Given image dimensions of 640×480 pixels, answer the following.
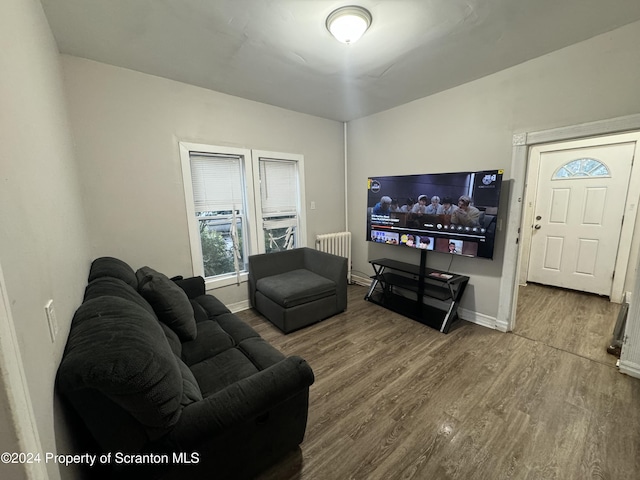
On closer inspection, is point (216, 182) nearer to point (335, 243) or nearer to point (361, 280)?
point (335, 243)

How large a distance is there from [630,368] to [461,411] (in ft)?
4.85

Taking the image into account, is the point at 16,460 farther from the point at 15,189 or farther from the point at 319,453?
the point at 319,453

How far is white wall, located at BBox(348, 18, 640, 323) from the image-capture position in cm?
195

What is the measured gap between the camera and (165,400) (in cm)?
93

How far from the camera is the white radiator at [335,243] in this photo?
12.6ft

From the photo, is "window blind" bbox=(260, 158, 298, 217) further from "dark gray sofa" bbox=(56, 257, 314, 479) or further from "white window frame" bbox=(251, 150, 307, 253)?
"dark gray sofa" bbox=(56, 257, 314, 479)

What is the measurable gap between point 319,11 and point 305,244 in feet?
8.56

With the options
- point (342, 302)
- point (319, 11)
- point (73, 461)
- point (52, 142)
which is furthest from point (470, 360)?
point (52, 142)

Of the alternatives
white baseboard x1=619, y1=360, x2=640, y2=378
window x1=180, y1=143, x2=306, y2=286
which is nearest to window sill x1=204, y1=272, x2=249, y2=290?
window x1=180, y1=143, x2=306, y2=286

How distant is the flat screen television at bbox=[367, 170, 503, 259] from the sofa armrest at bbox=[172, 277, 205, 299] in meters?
2.16

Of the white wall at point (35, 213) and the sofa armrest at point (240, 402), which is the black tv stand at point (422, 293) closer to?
the sofa armrest at point (240, 402)

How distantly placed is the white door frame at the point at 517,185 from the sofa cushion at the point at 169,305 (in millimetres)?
2909

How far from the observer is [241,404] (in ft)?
3.60

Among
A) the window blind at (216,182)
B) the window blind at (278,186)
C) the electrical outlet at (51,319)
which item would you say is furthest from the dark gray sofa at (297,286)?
the electrical outlet at (51,319)
